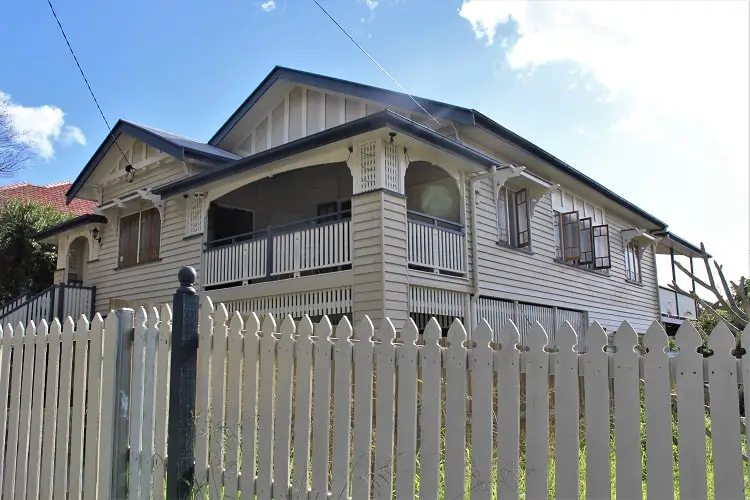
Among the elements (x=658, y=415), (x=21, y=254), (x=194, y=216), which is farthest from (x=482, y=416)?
(x=21, y=254)

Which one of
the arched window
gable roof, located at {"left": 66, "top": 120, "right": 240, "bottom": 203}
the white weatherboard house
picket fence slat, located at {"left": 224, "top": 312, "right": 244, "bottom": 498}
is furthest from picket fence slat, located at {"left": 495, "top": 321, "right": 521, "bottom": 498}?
gable roof, located at {"left": 66, "top": 120, "right": 240, "bottom": 203}

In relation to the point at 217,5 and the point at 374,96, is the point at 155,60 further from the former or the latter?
the point at 374,96

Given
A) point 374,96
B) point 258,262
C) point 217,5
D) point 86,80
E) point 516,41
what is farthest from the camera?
point 374,96

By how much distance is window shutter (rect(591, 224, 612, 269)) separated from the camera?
1686 centimetres

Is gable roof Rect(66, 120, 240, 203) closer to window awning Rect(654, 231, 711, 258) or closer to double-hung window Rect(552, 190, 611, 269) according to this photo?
double-hung window Rect(552, 190, 611, 269)

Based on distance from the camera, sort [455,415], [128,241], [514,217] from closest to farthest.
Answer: [455,415]
[514,217]
[128,241]

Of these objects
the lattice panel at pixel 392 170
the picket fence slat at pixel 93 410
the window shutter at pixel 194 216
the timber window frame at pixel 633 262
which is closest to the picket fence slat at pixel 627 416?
the picket fence slat at pixel 93 410

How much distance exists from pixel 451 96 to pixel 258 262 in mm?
5043

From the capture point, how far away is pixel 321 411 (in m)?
3.45

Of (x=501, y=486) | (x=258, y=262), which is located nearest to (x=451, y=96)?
(x=258, y=262)

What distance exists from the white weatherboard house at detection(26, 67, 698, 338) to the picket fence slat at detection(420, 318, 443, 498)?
6503 mm

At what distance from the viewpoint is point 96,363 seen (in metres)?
4.32

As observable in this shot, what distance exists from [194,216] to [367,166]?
18.1ft

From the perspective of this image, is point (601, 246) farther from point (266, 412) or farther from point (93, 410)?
point (93, 410)
